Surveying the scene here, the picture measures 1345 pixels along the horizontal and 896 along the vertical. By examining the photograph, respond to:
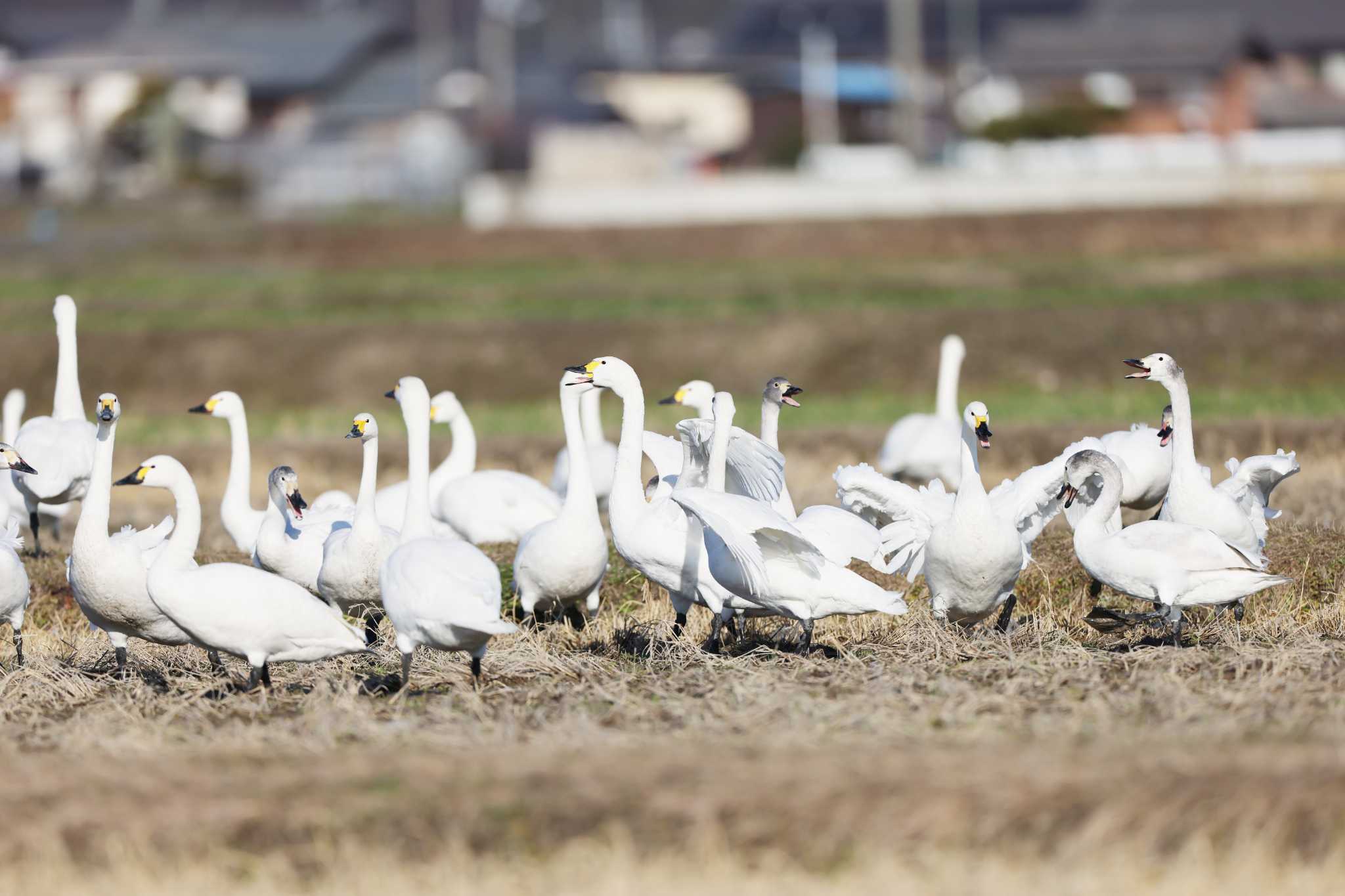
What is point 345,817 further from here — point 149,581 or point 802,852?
point 149,581

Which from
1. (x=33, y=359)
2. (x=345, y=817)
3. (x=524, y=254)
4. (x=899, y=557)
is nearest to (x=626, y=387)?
(x=899, y=557)

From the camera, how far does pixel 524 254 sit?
39.0m

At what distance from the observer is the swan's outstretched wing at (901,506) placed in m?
10.8

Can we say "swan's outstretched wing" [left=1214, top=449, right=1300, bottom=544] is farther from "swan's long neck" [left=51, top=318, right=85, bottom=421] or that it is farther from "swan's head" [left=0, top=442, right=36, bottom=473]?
"swan's long neck" [left=51, top=318, right=85, bottom=421]

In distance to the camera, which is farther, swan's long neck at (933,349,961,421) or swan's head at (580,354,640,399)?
A: swan's long neck at (933,349,961,421)

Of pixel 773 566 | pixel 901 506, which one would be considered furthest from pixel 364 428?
pixel 901 506

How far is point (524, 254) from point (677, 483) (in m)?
28.0

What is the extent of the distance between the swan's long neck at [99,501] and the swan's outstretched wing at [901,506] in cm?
410

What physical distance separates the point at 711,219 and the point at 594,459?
28382 mm

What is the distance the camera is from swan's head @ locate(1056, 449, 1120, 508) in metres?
10.2

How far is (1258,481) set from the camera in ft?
36.6

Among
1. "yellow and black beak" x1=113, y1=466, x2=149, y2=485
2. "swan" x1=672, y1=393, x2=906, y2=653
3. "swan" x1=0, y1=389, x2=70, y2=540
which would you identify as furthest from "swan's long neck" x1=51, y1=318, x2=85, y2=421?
"swan" x1=672, y1=393, x2=906, y2=653

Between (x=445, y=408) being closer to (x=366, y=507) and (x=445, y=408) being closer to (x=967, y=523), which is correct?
(x=366, y=507)

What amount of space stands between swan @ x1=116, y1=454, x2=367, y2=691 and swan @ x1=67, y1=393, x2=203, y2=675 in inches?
8.8
